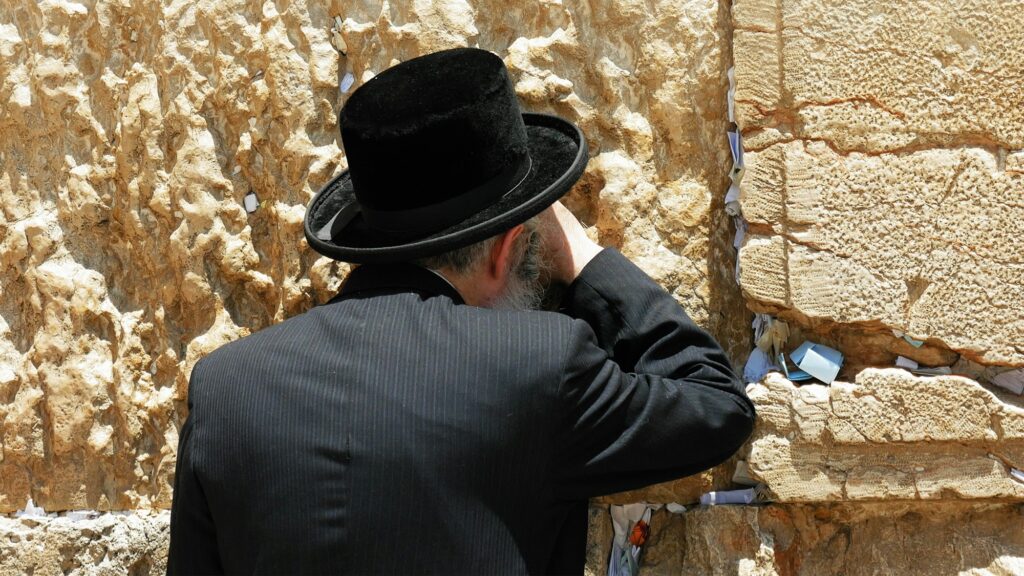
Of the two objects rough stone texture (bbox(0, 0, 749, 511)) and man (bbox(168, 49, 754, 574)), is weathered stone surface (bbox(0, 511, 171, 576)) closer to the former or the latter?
rough stone texture (bbox(0, 0, 749, 511))

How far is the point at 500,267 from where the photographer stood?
1995 millimetres

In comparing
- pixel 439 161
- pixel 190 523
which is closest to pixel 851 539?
pixel 439 161

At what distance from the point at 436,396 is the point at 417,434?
0.24 feet

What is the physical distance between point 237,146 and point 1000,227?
177 centimetres

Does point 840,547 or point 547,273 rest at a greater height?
point 547,273

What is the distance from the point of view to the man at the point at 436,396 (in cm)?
178

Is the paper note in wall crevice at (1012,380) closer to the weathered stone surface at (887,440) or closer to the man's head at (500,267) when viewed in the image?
the weathered stone surface at (887,440)

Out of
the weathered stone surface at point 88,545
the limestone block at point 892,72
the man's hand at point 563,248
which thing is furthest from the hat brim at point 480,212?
the weathered stone surface at point 88,545

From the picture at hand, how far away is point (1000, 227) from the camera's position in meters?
2.17

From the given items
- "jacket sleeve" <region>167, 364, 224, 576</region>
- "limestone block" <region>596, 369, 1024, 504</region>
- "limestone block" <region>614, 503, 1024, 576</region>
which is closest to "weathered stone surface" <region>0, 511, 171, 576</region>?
"jacket sleeve" <region>167, 364, 224, 576</region>

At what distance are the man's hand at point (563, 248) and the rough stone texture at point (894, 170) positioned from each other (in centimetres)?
38

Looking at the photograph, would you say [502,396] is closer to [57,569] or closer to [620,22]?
[620,22]

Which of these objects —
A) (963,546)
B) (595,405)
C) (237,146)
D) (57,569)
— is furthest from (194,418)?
(963,546)

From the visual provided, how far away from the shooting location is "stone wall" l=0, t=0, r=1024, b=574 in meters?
2.20
